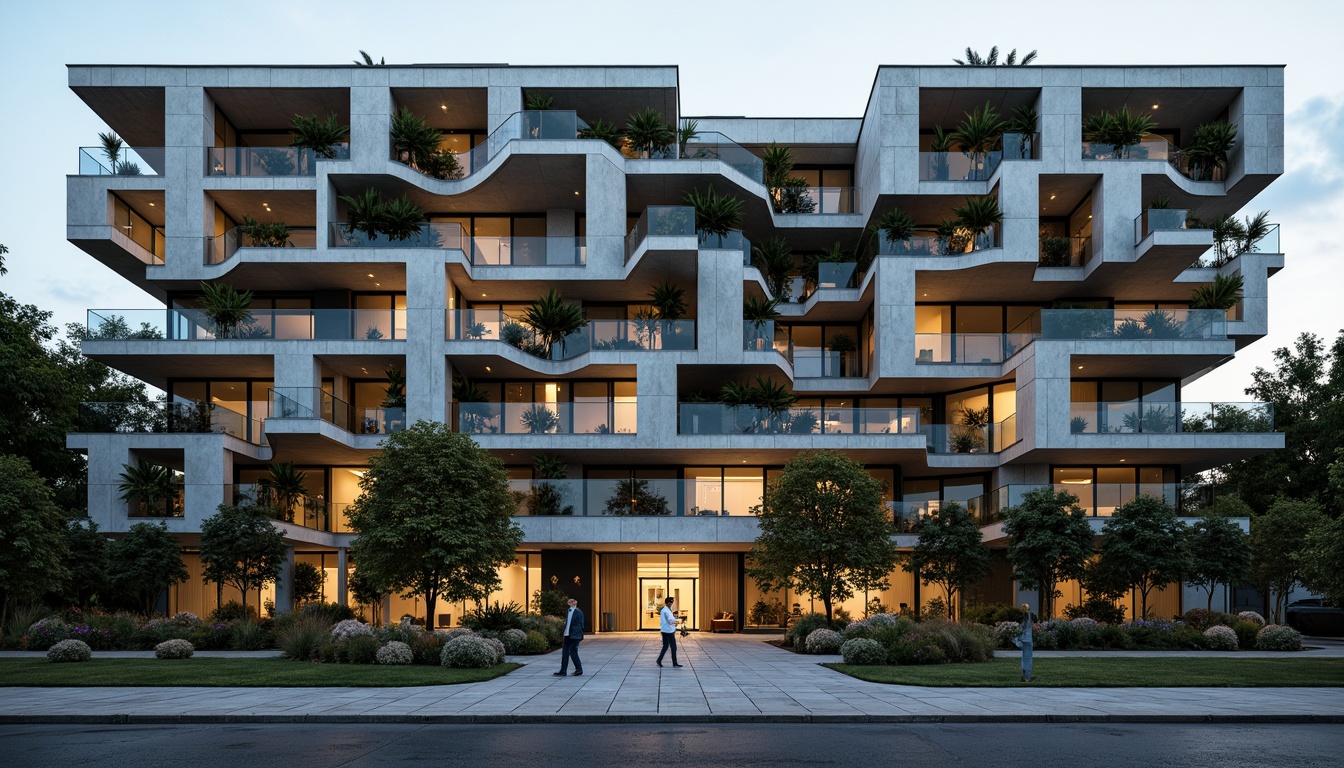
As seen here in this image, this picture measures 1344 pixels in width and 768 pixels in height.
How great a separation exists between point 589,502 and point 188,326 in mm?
16282

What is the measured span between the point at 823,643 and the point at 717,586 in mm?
14197

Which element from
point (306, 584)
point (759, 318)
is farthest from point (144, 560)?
point (759, 318)

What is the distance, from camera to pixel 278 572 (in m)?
32.4

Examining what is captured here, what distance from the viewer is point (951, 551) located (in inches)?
1347

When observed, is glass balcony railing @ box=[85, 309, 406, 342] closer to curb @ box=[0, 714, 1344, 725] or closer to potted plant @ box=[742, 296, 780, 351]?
potted plant @ box=[742, 296, 780, 351]

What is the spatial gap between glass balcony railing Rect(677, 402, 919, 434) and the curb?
908 inches

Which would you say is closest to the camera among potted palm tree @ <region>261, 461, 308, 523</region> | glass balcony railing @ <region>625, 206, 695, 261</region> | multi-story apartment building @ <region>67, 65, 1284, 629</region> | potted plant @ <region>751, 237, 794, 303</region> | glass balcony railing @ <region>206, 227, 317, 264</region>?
potted palm tree @ <region>261, 461, 308, 523</region>

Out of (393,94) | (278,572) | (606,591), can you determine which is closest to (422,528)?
(278,572)

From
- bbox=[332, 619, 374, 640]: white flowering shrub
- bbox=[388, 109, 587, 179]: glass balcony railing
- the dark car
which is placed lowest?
the dark car

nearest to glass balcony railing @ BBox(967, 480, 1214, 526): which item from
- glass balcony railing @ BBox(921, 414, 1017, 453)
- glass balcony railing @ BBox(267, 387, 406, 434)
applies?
glass balcony railing @ BBox(921, 414, 1017, 453)

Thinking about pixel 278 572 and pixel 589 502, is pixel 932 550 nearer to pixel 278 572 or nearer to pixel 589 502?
pixel 589 502

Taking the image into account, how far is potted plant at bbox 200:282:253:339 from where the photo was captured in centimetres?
3616

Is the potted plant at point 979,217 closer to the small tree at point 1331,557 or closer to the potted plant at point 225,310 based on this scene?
the small tree at point 1331,557

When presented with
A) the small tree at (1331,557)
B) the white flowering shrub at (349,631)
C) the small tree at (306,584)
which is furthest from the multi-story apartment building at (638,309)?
the small tree at (1331,557)
